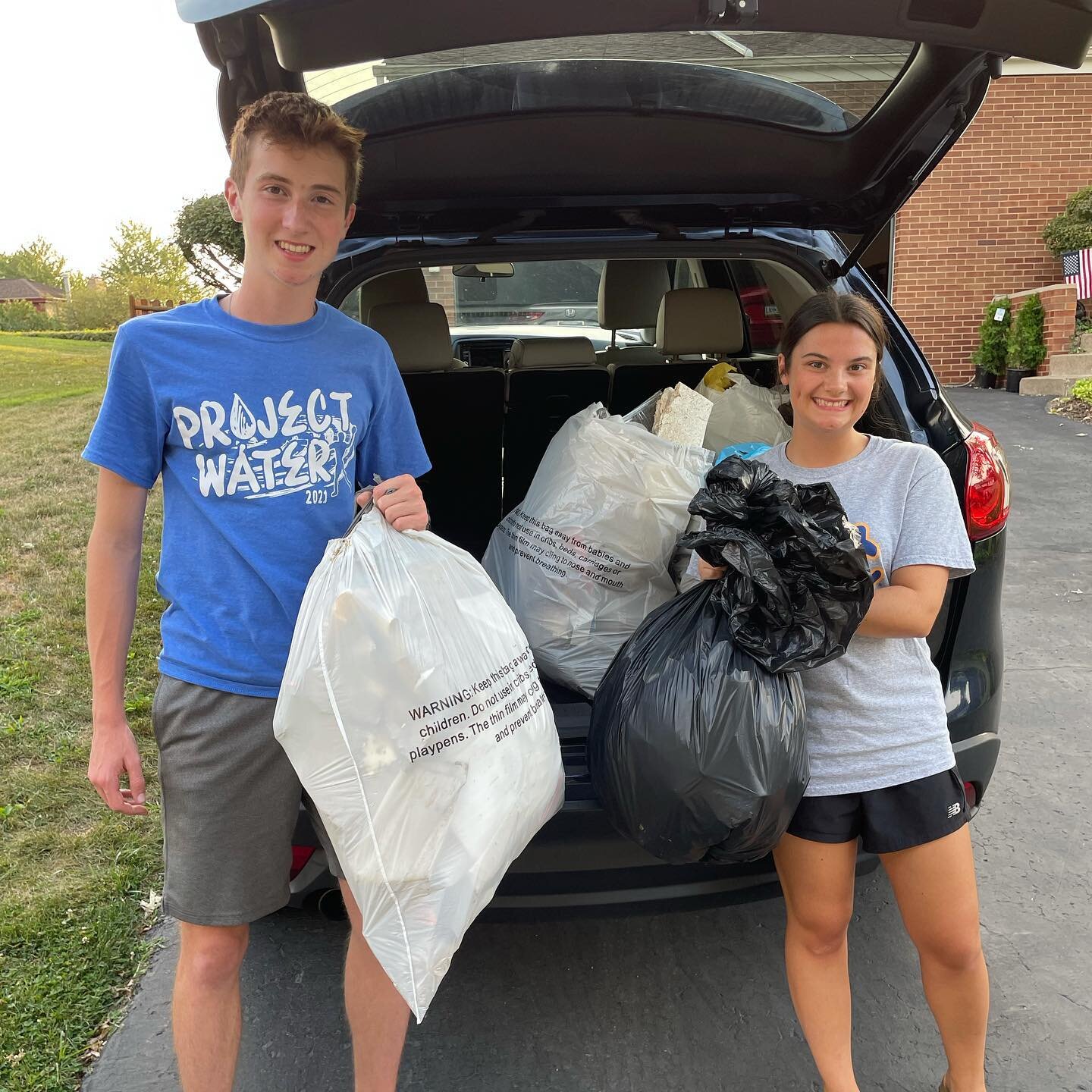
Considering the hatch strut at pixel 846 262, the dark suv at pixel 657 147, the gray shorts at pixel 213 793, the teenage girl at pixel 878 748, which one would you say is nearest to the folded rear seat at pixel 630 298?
the dark suv at pixel 657 147

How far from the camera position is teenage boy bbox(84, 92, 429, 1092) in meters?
1.60

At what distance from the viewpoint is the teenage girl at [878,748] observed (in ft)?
5.69

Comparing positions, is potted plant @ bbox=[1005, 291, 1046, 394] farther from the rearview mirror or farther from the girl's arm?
the girl's arm

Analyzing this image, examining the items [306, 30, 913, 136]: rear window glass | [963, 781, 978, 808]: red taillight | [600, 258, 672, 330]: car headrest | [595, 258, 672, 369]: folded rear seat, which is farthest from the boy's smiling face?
[600, 258, 672, 330]: car headrest

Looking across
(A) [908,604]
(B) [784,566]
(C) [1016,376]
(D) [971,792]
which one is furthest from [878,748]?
(C) [1016,376]

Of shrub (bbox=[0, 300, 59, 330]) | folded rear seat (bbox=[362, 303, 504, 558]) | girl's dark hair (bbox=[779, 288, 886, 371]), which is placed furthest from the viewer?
shrub (bbox=[0, 300, 59, 330])

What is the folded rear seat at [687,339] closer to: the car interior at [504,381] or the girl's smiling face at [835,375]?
the car interior at [504,381]

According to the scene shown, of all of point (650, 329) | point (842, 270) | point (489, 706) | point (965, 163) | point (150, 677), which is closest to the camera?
point (489, 706)

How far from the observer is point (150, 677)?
4008 mm

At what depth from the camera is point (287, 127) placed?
5.28ft

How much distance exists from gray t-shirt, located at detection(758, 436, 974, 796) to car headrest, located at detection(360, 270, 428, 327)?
2.08m

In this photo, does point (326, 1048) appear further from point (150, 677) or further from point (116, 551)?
point (150, 677)

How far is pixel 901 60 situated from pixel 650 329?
252 cm

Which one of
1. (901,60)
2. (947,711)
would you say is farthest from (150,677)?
(901,60)
